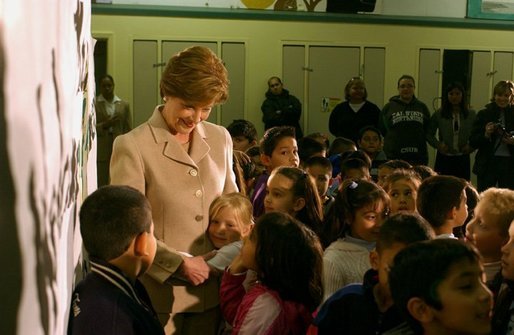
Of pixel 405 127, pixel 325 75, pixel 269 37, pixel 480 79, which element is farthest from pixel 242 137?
pixel 480 79

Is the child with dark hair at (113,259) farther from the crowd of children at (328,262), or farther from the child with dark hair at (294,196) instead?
the child with dark hair at (294,196)

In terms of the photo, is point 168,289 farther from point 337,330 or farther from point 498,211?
point 498,211

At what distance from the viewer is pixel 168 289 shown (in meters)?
2.75

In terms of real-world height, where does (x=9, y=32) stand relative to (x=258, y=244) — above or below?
above

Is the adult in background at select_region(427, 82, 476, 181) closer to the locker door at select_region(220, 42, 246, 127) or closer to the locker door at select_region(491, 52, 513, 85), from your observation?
the locker door at select_region(491, 52, 513, 85)

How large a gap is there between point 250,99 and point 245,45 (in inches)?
30.8

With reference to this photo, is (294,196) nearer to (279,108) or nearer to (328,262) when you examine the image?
(328,262)

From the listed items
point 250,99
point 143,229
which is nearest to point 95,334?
point 143,229

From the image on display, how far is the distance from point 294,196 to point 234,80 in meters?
7.57

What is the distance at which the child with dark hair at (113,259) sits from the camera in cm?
198

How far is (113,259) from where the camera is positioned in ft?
6.72

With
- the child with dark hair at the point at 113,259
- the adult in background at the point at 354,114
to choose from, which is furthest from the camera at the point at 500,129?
the child with dark hair at the point at 113,259

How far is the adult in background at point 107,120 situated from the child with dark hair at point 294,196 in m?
6.44

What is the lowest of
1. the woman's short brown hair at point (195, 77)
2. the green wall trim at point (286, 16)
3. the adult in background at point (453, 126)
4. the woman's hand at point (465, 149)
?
the woman's hand at point (465, 149)
